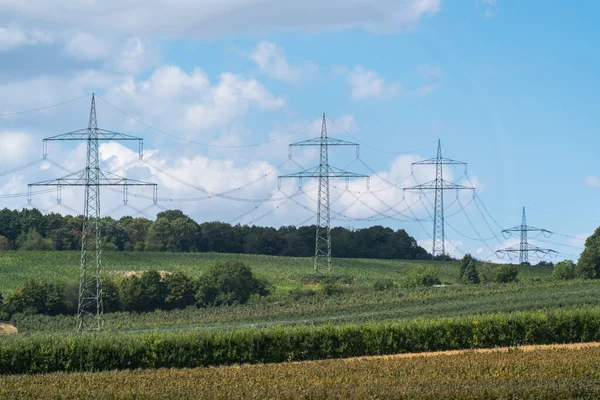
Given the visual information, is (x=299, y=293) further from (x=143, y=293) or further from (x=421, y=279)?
(x=421, y=279)

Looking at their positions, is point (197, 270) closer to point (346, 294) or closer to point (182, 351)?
point (346, 294)

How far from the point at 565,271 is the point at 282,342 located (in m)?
85.3

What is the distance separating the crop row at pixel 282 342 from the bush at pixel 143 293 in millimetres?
52047

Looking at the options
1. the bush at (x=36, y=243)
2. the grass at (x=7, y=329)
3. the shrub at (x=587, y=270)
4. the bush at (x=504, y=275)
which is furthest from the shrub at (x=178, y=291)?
the shrub at (x=587, y=270)

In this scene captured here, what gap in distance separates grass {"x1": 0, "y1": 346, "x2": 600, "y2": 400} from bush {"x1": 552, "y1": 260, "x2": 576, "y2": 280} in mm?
81992

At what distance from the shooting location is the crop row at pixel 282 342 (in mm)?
50125

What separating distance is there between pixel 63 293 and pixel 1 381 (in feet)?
210

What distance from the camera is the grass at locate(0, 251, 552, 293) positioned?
124m

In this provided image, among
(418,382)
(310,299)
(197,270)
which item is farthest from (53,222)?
(418,382)

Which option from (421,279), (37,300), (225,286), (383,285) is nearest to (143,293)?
(225,286)

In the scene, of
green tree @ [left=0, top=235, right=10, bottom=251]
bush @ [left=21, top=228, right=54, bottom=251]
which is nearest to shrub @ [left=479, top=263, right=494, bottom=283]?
bush @ [left=21, top=228, right=54, bottom=251]

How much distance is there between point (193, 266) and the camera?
13762 cm

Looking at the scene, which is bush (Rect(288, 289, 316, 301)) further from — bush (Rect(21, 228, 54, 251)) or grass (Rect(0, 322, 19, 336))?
bush (Rect(21, 228, 54, 251))

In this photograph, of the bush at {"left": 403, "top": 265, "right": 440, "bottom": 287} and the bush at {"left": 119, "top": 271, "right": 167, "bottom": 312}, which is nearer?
the bush at {"left": 119, "top": 271, "right": 167, "bottom": 312}
